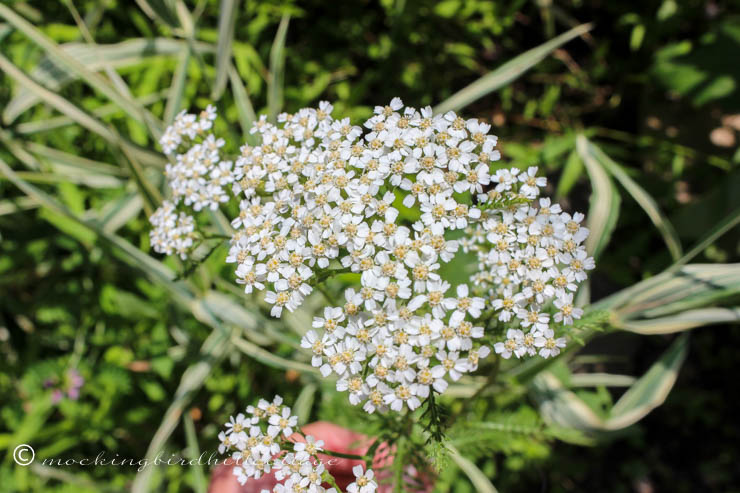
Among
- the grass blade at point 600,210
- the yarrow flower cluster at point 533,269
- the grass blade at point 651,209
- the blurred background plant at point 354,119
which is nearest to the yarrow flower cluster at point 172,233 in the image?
the blurred background plant at point 354,119

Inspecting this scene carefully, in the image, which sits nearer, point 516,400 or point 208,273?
point 208,273

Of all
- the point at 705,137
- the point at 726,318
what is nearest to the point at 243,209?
the point at 726,318

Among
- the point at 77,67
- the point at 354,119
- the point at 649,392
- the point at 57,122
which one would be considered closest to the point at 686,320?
the point at 649,392

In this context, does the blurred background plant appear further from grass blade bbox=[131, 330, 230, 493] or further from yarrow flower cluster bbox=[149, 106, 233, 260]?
yarrow flower cluster bbox=[149, 106, 233, 260]

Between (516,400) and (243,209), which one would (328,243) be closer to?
(243,209)

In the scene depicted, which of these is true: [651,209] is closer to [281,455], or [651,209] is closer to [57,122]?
[281,455]

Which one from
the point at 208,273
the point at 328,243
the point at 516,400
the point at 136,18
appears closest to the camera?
the point at 328,243

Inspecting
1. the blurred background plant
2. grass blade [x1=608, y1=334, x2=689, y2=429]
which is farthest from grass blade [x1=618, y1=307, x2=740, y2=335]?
grass blade [x1=608, y1=334, x2=689, y2=429]

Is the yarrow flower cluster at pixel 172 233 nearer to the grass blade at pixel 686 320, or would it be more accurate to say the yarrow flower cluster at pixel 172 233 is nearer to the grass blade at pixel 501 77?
the grass blade at pixel 501 77
